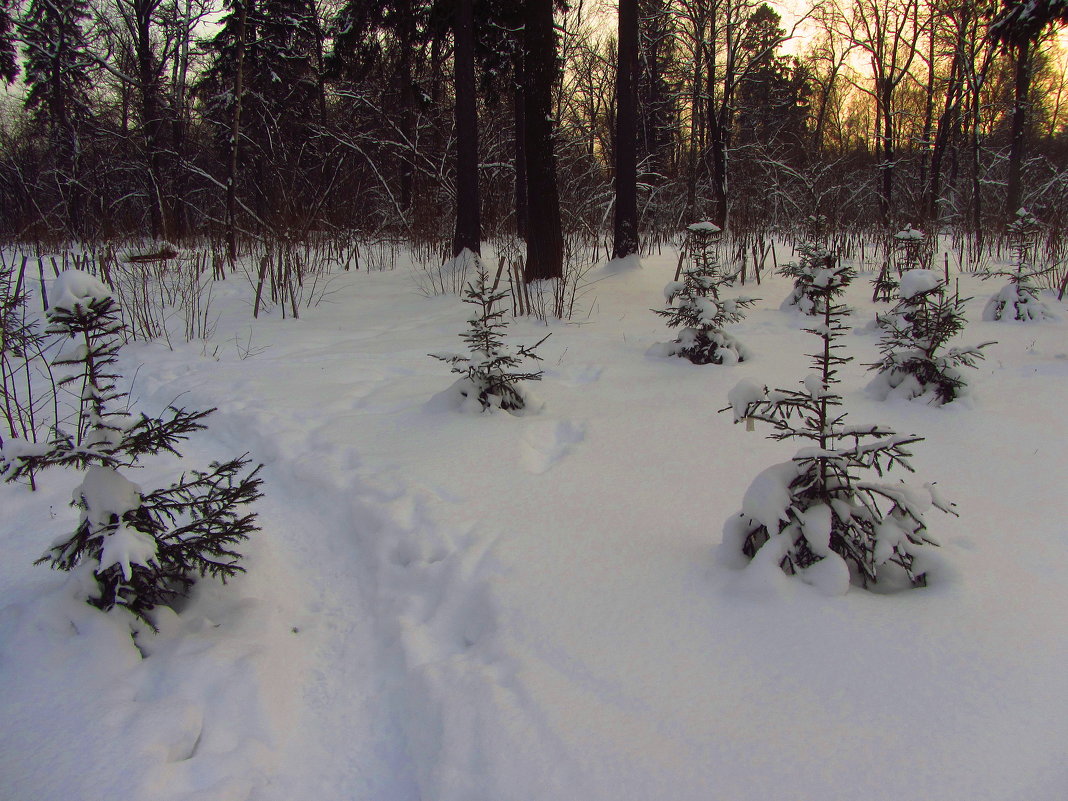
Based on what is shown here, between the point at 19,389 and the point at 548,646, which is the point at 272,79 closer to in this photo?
the point at 19,389

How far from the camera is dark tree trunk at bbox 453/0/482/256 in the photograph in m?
8.98

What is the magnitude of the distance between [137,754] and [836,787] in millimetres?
1611

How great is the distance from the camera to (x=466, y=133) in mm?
9344

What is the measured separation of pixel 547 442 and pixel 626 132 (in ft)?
24.7

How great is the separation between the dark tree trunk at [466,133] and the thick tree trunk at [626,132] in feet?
7.33

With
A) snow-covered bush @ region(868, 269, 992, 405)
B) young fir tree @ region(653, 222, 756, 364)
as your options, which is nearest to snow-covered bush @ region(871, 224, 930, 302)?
young fir tree @ region(653, 222, 756, 364)

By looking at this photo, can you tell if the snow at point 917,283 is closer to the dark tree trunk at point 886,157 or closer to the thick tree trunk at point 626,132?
the thick tree trunk at point 626,132

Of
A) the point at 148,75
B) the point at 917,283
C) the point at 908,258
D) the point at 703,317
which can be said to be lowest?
the point at 703,317

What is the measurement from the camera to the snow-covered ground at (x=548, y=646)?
138 cm

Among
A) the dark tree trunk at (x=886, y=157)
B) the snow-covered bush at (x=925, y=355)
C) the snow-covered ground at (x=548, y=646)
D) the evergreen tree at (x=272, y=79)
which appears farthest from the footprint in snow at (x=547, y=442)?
the evergreen tree at (x=272, y=79)

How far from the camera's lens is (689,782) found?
133 centimetres

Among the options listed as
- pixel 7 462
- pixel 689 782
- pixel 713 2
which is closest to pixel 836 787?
pixel 689 782

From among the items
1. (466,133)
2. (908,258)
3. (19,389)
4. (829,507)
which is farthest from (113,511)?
(466,133)

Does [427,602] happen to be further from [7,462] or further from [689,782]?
[7,462]
